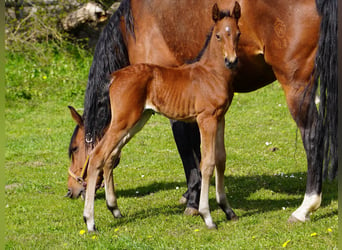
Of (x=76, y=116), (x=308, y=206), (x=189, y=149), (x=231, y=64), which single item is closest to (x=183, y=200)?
(x=189, y=149)

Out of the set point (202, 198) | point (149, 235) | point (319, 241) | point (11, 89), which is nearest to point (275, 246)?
point (319, 241)

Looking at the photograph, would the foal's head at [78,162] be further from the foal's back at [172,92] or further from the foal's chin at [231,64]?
the foal's chin at [231,64]

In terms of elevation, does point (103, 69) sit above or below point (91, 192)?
above

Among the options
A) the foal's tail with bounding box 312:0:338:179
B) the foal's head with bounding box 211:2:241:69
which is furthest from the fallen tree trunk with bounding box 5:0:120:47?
the foal's tail with bounding box 312:0:338:179

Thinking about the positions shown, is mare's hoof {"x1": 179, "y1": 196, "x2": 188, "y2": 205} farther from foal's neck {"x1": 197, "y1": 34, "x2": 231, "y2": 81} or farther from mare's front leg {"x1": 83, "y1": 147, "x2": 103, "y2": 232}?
foal's neck {"x1": 197, "y1": 34, "x2": 231, "y2": 81}

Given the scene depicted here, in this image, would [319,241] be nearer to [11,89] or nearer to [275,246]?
[275,246]

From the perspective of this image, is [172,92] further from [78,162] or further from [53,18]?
[53,18]

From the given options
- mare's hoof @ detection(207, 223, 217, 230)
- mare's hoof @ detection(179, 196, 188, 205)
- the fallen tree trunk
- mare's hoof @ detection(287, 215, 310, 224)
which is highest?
the fallen tree trunk

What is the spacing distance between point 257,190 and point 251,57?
6.12ft

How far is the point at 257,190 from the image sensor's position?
20.2 feet

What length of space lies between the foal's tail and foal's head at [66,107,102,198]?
240 centimetres

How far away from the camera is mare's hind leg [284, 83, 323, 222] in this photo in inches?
178

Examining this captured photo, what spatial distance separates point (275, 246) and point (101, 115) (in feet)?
6.97

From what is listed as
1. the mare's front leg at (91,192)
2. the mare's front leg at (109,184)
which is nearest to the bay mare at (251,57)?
the mare's front leg at (109,184)
